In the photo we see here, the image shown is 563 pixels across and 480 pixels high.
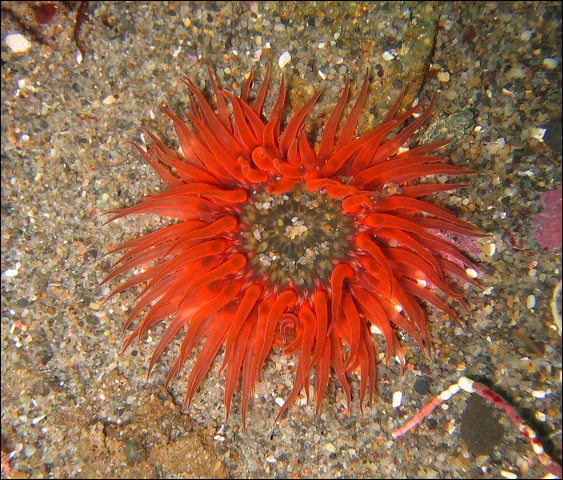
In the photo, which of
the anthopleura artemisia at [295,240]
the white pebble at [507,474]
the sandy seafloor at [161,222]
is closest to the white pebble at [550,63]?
the sandy seafloor at [161,222]

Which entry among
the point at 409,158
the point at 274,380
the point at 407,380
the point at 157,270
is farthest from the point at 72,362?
the point at 409,158

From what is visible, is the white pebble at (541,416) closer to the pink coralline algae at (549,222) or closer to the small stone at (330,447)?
the pink coralline algae at (549,222)

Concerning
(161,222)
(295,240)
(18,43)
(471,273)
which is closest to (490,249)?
(471,273)

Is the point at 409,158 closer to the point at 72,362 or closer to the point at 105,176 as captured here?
the point at 105,176

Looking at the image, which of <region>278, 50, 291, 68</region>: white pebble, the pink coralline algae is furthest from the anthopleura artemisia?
the pink coralline algae

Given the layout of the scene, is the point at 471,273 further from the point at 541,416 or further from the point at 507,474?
the point at 507,474

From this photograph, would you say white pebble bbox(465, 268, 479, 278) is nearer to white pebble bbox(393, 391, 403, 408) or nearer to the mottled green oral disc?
the mottled green oral disc

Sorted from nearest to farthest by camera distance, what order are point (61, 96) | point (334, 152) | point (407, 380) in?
point (334, 152)
point (407, 380)
point (61, 96)
